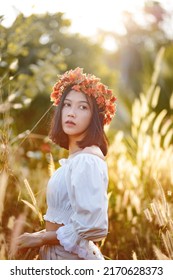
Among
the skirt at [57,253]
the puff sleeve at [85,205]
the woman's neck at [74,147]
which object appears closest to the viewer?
the puff sleeve at [85,205]

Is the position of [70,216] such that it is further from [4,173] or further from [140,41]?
[140,41]

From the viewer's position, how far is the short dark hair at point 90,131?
2227mm

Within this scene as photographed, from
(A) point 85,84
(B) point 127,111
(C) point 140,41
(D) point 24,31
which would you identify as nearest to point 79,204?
(A) point 85,84

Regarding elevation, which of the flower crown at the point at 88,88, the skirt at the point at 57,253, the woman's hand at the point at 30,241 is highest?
the flower crown at the point at 88,88

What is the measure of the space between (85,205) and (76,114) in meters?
0.41

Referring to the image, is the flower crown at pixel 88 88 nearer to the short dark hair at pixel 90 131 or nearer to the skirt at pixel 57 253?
the short dark hair at pixel 90 131

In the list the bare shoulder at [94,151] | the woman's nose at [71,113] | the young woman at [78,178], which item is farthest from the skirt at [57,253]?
the woman's nose at [71,113]

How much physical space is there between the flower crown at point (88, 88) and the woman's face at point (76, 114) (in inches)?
1.5

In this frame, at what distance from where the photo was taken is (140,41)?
1838 centimetres

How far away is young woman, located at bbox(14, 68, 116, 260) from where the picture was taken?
203 centimetres

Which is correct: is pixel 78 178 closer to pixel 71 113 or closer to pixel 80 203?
pixel 80 203

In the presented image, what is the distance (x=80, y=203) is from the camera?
202cm

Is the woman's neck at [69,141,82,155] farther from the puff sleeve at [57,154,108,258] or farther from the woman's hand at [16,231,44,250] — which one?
the woman's hand at [16,231,44,250]

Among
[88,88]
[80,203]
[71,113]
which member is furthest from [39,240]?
[88,88]
